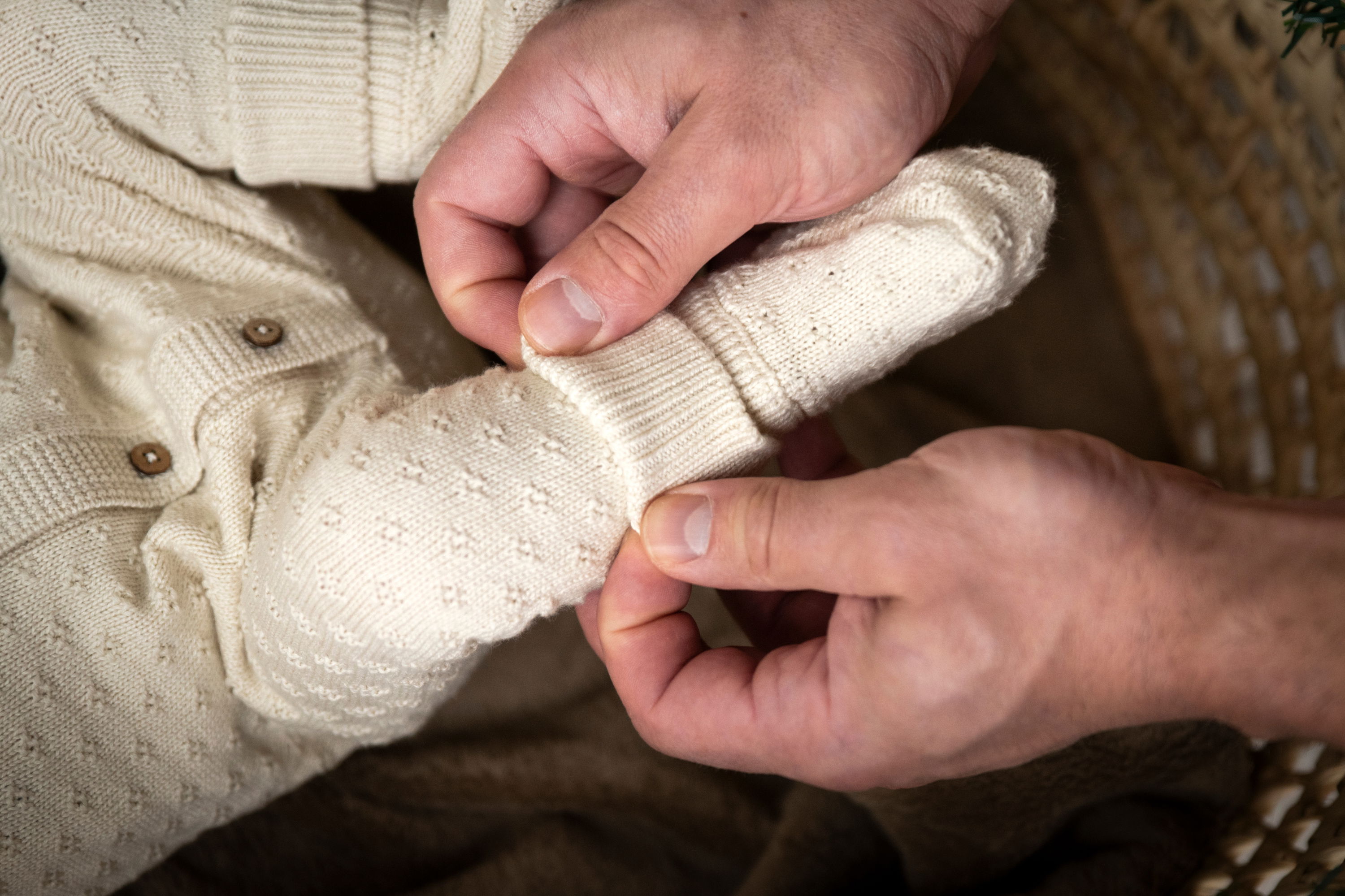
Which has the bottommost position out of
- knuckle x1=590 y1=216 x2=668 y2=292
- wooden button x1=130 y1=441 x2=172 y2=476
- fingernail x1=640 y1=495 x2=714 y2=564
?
wooden button x1=130 y1=441 x2=172 y2=476

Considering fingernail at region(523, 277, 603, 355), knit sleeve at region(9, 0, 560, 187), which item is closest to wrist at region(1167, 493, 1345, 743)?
fingernail at region(523, 277, 603, 355)

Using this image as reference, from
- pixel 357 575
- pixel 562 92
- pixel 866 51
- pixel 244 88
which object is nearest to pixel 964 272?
pixel 866 51

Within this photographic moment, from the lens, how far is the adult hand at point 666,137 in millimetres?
631

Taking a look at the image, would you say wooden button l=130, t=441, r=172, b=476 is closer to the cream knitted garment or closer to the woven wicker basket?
the cream knitted garment

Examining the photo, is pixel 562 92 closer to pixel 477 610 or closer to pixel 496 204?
pixel 496 204

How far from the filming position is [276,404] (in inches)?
30.0

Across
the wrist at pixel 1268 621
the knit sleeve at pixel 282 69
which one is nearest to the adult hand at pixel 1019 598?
the wrist at pixel 1268 621

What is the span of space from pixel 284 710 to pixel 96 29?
1.94ft

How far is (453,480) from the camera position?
0.62 meters

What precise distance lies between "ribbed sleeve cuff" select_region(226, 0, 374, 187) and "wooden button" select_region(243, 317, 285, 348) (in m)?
0.17

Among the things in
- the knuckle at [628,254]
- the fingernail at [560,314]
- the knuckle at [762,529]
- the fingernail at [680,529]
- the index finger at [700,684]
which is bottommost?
the index finger at [700,684]

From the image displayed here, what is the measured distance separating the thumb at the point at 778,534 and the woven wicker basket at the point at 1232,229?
20.8 inches

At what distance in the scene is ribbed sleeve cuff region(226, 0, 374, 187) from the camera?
2.58 feet

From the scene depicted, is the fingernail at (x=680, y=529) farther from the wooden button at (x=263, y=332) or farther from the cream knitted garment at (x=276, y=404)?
the wooden button at (x=263, y=332)
